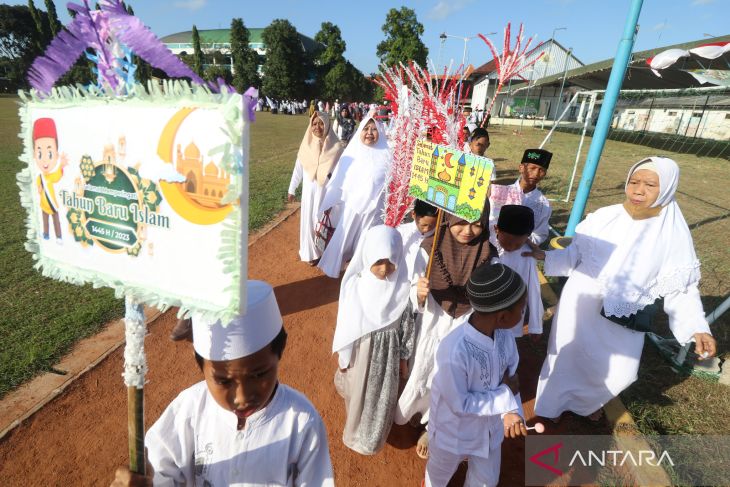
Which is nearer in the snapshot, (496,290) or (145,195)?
(145,195)

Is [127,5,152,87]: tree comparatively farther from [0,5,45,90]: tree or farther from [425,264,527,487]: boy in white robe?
[0,5,45,90]: tree

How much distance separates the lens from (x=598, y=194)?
10.4 meters

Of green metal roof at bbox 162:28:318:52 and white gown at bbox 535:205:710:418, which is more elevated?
green metal roof at bbox 162:28:318:52

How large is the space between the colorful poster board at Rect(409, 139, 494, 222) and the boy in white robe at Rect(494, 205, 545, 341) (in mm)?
730

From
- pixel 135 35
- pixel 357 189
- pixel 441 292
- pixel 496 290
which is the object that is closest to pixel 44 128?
pixel 135 35

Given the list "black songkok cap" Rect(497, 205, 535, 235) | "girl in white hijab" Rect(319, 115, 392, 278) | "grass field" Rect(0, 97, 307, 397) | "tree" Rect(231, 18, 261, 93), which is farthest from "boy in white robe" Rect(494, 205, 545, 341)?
"tree" Rect(231, 18, 261, 93)

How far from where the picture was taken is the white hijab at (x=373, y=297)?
2484 mm

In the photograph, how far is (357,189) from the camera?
5164 mm

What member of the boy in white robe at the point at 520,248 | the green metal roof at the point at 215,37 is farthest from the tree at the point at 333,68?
the boy in white robe at the point at 520,248

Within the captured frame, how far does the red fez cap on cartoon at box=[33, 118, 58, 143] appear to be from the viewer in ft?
3.27

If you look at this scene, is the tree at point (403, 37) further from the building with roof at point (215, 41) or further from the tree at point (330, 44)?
the building with roof at point (215, 41)

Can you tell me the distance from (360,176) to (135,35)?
13.8 feet

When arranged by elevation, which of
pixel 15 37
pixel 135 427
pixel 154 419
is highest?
pixel 15 37

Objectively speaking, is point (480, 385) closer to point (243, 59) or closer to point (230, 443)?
point (230, 443)
